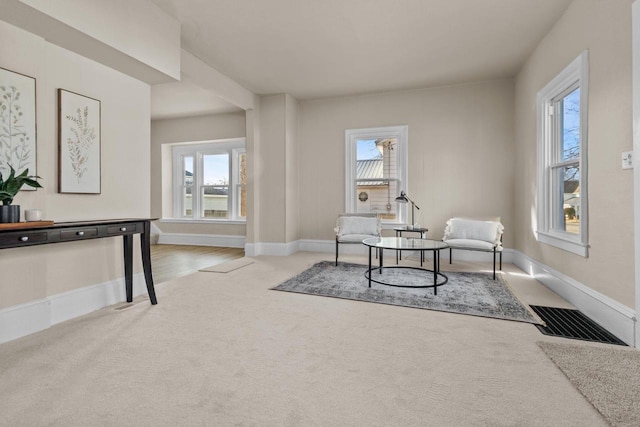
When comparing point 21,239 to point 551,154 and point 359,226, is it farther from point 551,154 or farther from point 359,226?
point 551,154

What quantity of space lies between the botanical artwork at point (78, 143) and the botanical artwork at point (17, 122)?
0.25 metres

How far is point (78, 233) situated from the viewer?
8.14 ft

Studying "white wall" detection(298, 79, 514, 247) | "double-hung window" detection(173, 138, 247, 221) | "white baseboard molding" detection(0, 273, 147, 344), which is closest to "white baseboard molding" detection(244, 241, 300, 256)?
"white wall" detection(298, 79, 514, 247)

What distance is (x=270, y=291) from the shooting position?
3520 mm

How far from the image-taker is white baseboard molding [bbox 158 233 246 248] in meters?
7.14

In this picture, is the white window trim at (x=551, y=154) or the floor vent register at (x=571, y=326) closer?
the floor vent register at (x=571, y=326)

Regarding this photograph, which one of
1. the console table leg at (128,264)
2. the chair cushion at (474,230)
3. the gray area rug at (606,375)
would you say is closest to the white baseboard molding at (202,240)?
the console table leg at (128,264)

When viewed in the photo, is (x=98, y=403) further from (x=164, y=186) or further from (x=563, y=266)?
(x=164, y=186)

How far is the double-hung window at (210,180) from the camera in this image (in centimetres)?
735

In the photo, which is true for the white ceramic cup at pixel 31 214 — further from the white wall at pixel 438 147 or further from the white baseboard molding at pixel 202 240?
the white baseboard molding at pixel 202 240

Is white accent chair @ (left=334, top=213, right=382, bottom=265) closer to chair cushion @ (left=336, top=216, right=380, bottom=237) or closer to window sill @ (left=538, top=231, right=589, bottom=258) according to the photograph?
chair cushion @ (left=336, top=216, right=380, bottom=237)

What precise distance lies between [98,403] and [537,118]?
485cm

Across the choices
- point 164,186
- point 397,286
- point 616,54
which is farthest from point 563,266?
point 164,186

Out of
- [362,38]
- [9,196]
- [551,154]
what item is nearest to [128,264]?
[9,196]
